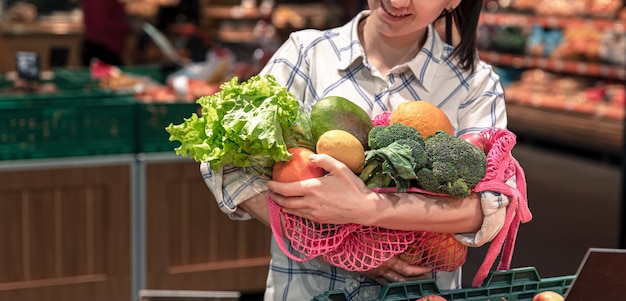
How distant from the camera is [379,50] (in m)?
1.90

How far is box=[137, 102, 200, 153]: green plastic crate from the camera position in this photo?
422 cm

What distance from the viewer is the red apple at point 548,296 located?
159 centimetres

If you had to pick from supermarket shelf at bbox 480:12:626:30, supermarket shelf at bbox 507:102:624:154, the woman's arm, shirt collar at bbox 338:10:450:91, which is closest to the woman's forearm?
the woman's arm

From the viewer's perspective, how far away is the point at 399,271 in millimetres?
1654

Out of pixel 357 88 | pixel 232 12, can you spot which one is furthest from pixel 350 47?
pixel 232 12

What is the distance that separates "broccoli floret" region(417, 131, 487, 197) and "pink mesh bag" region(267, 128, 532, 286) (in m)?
0.04

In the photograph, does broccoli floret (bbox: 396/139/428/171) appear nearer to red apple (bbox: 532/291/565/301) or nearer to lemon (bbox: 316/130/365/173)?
lemon (bbox: 316/130/365/173)

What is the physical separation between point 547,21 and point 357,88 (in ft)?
23.1

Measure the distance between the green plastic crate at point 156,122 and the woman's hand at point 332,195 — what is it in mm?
2741

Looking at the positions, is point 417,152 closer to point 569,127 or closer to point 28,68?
point 28,68

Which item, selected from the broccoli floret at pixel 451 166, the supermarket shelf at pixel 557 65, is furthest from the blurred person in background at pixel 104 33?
the broccoli floret at pixel 451 166

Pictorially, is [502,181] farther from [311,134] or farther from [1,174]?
[1,174]

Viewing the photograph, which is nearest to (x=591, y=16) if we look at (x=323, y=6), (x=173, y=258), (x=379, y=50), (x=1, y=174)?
(x=323, y=6)

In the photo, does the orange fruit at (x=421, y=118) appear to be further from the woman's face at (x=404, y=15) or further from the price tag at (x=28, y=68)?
the price tag at (x=28, y=68)
